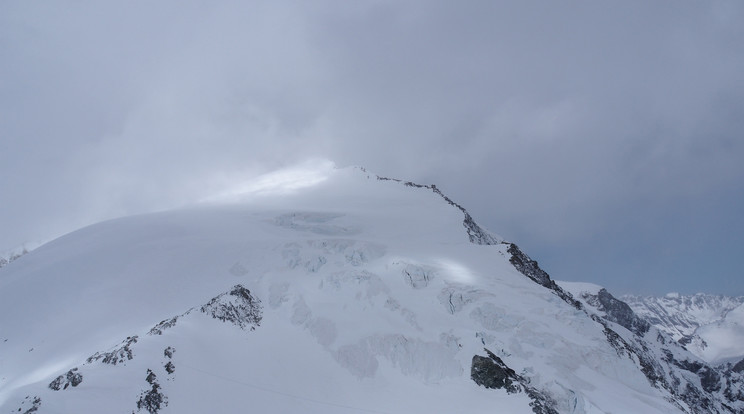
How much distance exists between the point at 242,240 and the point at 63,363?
2369 cm

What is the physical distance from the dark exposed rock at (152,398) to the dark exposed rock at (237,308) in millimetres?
9559

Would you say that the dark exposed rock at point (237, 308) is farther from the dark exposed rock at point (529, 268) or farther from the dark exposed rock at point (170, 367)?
the dark exposed rock at point (529, 268)

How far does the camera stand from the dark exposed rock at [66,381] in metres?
24.0

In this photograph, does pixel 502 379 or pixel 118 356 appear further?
pixel 502 379

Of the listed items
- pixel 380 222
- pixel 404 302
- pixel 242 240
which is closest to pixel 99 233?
pixel 242 240

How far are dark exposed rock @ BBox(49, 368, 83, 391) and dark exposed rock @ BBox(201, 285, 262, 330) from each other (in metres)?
12.0

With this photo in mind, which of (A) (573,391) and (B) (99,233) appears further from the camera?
(B) (99,233)

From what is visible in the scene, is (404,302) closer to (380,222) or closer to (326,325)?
(326,325)

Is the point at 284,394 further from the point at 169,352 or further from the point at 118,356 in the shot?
the point at 118,356

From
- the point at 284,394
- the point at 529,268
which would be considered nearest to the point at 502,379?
the point at 284,394

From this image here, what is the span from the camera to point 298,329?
3925 cm

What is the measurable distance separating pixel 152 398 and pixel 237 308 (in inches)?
517

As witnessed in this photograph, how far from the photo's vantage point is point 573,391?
32.4m

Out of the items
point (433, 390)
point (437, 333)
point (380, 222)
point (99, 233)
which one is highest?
point (380, 222)
